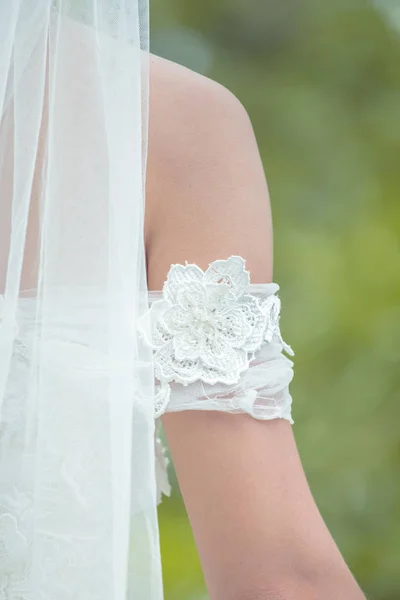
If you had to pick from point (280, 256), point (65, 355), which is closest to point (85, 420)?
point (65, 355)

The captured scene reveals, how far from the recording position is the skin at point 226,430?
1.91 feet

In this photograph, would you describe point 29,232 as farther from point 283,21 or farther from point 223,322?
point 283,21

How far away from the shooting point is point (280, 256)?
2842mm

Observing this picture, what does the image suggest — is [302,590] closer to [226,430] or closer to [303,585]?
[303,585]

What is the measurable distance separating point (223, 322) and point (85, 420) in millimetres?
123

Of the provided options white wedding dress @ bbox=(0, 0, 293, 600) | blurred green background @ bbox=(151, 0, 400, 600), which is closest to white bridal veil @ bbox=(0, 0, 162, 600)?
white wedding dress @ bbox=(0, 0, 293, 600)

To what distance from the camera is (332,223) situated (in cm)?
290

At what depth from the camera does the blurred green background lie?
2.71 metres

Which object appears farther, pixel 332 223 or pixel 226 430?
pixel 332 223

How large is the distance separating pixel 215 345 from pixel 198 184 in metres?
0.12

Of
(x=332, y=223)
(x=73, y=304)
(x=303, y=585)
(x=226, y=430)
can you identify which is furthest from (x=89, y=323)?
(x=332, y=223)

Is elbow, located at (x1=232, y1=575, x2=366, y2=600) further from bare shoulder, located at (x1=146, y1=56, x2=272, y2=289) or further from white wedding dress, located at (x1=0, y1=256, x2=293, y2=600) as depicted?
bare shoulder, located at (x1=146, y1=56, x2=272, y2=289)

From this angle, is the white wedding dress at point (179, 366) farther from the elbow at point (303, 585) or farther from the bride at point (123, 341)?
the elbow at point (303, 585)

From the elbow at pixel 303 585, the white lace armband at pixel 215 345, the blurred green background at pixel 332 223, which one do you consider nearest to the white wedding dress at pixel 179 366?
the white lace armband at pixel 215 345
